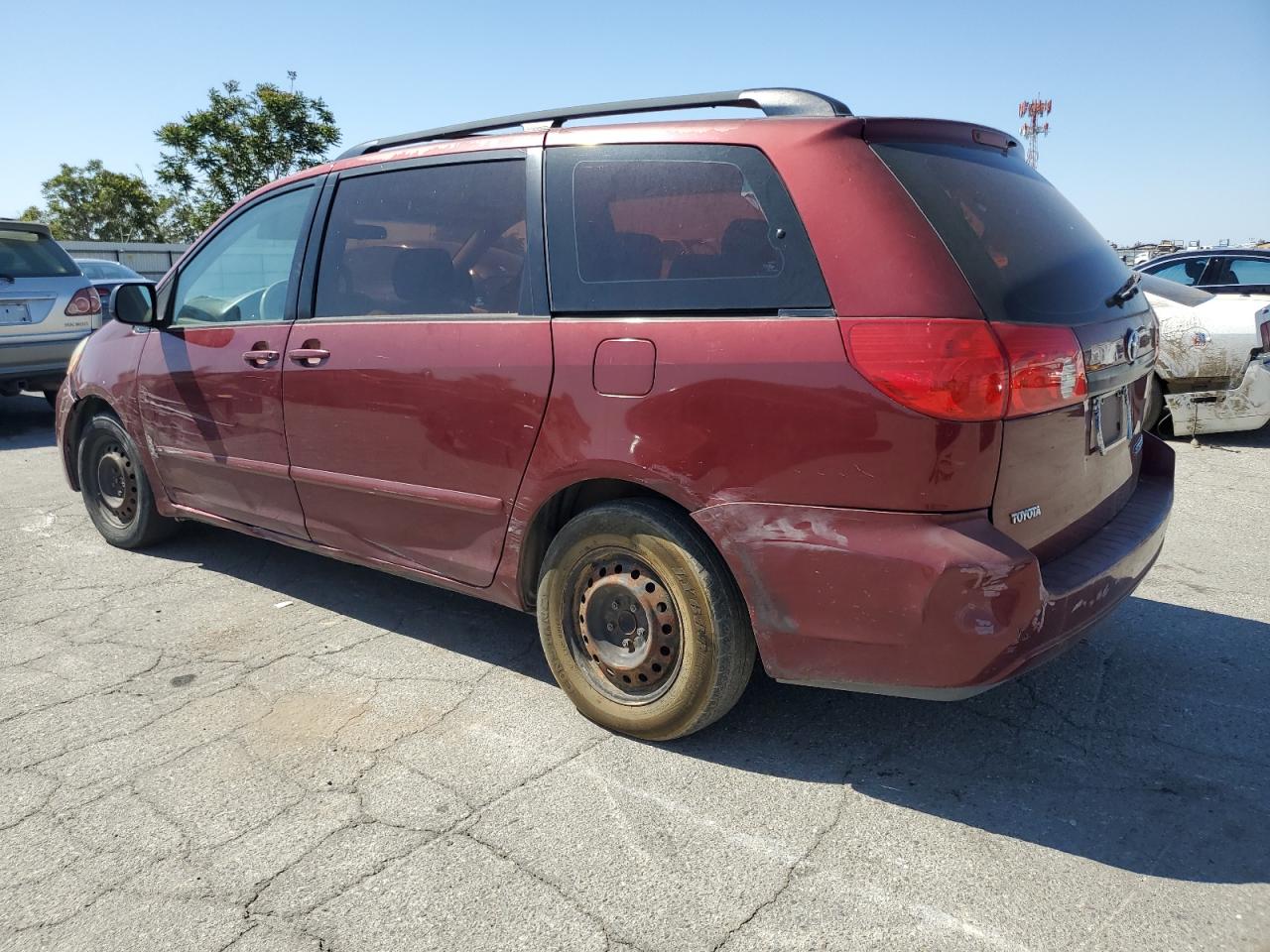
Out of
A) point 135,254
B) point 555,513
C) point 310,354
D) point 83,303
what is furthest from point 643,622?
point 135,254

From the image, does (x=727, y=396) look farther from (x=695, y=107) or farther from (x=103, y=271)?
(x=103, y=271)

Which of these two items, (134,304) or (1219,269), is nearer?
(134,304)

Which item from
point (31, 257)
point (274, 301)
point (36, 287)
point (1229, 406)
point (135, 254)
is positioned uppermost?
point (135, 254)

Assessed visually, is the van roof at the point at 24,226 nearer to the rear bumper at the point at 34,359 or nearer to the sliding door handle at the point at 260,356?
the rear bumper at the point at 34,359

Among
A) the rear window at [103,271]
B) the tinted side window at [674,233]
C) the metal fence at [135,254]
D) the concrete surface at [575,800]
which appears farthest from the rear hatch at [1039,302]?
the metal fence at [135,254]

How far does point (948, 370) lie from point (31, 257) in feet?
31.7

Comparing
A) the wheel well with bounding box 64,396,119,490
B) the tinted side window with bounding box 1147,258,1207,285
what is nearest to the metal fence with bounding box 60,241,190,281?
the wheel well with bounding box 64,396,119,490

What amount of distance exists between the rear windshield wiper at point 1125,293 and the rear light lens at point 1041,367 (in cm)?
41

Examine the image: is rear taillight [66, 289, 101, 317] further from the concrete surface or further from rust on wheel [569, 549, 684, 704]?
rust on wheel [569, 549, 684, 704]

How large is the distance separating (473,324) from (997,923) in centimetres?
230

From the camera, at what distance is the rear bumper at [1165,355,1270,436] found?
7262mm

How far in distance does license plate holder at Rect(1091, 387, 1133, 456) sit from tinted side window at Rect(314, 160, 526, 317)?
5.91 feet

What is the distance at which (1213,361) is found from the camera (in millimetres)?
7262

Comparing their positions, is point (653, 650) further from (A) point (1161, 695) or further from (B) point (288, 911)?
(A) point (1161, 695)
